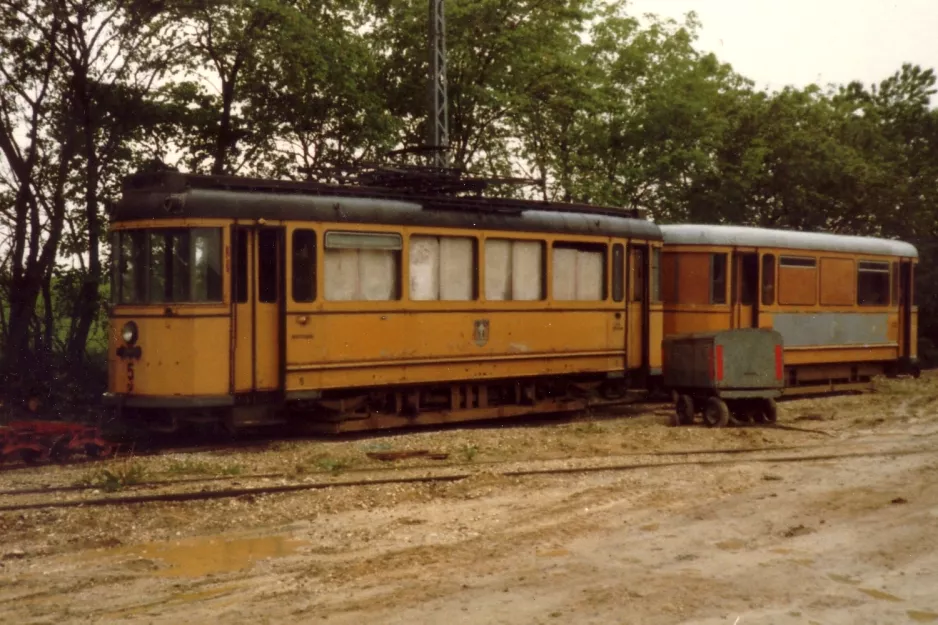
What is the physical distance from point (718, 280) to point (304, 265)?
27.6ft

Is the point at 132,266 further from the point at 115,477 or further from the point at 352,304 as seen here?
the point at 115,477

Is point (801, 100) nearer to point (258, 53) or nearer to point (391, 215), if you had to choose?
point (258, 53)

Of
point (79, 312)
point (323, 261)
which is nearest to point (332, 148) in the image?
point (79, 312)

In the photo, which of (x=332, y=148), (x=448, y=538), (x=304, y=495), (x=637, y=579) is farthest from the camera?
(x=332, y=148)

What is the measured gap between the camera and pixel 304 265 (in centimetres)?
1339

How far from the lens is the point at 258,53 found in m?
20.3

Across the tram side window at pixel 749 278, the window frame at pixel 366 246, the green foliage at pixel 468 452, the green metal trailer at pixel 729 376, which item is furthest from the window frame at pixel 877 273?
the green foliage at pixel 468 452

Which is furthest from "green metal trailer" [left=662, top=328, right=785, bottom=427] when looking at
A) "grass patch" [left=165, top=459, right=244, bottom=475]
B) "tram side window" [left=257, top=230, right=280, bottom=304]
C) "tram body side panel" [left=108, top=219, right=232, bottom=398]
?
"grass patch" [left=165, top=459, right=244, bottom=475]

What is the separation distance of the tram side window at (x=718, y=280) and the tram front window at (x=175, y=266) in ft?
30.7

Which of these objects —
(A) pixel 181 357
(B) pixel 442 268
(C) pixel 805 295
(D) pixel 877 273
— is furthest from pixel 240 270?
(D) pixel 877 273

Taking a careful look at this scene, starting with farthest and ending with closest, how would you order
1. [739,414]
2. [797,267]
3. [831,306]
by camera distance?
[831,306] → [797,267] → [739,414]

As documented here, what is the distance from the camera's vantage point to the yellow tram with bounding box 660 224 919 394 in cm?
1903

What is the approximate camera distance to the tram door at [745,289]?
19125 mm

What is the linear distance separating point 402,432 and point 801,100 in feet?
84.2
